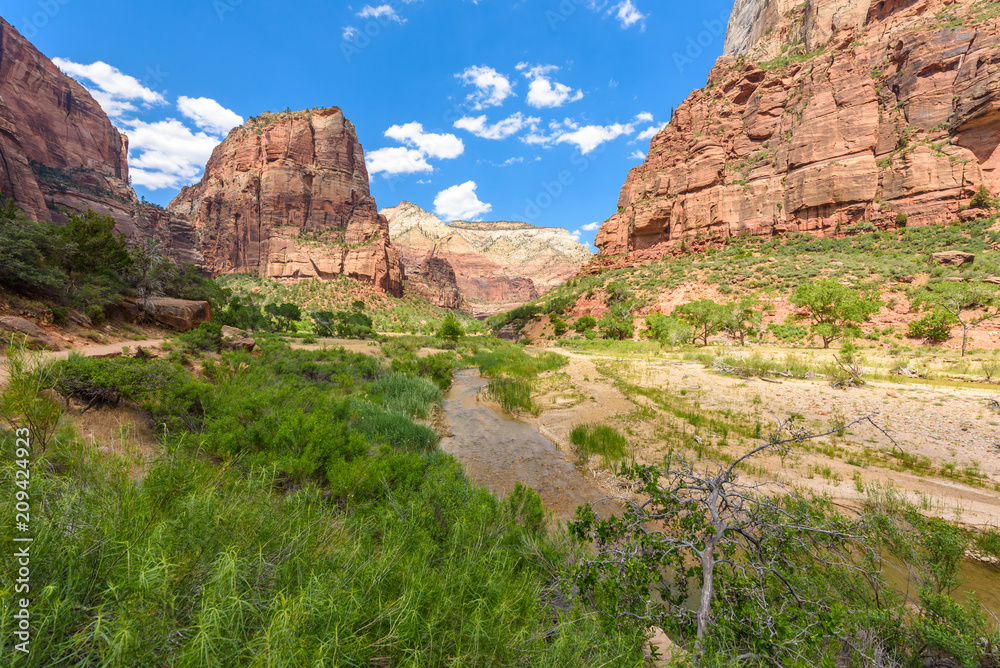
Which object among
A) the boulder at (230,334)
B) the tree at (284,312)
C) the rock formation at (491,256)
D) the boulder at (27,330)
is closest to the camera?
the boulder at (27,330)

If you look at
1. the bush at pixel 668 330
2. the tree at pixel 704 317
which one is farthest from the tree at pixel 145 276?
the tree at pixel 704 317

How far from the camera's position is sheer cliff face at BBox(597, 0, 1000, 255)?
112ft

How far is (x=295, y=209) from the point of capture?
2697 inches

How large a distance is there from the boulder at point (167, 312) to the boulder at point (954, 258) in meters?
52.0

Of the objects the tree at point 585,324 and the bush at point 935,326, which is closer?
the bush at point 935,326

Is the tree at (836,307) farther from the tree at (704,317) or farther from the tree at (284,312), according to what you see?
the tree at (284,312)

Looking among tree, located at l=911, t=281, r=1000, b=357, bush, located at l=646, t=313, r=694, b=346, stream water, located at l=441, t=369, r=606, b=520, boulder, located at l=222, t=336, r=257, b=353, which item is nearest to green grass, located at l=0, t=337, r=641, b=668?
stream water, located at l=441, t=369, r=606, b=520

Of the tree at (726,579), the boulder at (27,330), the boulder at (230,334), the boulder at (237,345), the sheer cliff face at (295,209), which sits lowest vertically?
the tree at (726,579)

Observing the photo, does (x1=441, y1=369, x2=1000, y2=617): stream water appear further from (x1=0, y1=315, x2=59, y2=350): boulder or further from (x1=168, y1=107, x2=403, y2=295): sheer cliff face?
(x1=168, y1=107, x2=403, y2=295): sheer cliff face

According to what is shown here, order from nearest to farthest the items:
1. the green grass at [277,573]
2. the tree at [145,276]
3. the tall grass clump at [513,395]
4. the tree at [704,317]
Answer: the green grass at [277,573] < the tall grass clump at [513,395] < the tree at [145,276] < the tree at [704,317]

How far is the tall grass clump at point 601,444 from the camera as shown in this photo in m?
6.68

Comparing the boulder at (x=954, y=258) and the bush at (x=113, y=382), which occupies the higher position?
the boulder at (x=954, y=258)

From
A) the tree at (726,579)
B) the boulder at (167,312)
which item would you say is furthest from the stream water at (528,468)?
the boulder at (167,312)

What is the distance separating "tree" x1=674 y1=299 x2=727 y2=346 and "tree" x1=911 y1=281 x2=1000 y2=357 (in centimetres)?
1104
